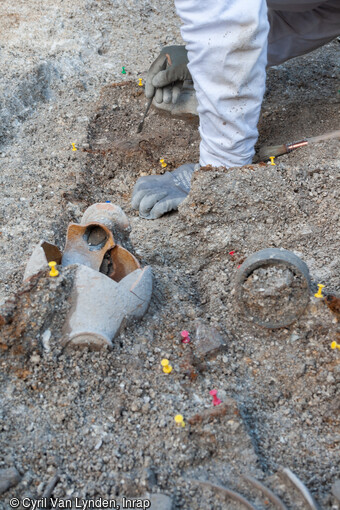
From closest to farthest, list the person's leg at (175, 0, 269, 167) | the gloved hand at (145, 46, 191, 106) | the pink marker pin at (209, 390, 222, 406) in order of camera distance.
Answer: the pink marker pin at (209, 390, 222, 406), the person's leg at (175, 0, 269, 167), the gloved hand at (145, 46, 191, 106)

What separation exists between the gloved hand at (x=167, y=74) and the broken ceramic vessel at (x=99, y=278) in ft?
4.80

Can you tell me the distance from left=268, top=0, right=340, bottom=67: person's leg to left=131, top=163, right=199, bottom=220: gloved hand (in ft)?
3.91

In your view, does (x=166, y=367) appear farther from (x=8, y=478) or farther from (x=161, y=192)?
(x=161, y=192)

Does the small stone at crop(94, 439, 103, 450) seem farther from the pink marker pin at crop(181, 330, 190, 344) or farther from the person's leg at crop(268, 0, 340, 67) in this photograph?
the person's leg at crop(268, 0, 340, 67)

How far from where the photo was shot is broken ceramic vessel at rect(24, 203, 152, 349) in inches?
63.9

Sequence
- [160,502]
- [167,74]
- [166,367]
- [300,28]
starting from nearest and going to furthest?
[160,502]
[166,367]
[167,74]
[300,28]

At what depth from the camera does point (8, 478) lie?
51.4 inches

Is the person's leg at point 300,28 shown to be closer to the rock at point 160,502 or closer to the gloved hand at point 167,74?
the gloved hand at point 167,74

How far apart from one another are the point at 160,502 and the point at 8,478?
41 cm

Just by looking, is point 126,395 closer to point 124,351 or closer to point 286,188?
point 124,351

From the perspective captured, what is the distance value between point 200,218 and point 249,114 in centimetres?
61

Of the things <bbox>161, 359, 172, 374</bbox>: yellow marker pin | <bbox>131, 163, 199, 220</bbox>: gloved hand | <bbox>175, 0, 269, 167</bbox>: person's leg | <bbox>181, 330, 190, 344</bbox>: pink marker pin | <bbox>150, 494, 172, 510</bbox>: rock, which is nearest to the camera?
<bbox>150, 494, 172, 510</bbox>: rock

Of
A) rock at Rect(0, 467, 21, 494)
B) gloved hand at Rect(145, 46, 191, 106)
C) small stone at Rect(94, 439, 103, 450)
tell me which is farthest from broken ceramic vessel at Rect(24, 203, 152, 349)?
gloved hand at Rect(145, 46, 191, 106)

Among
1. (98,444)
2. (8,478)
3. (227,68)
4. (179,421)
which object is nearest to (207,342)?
(179,421)
